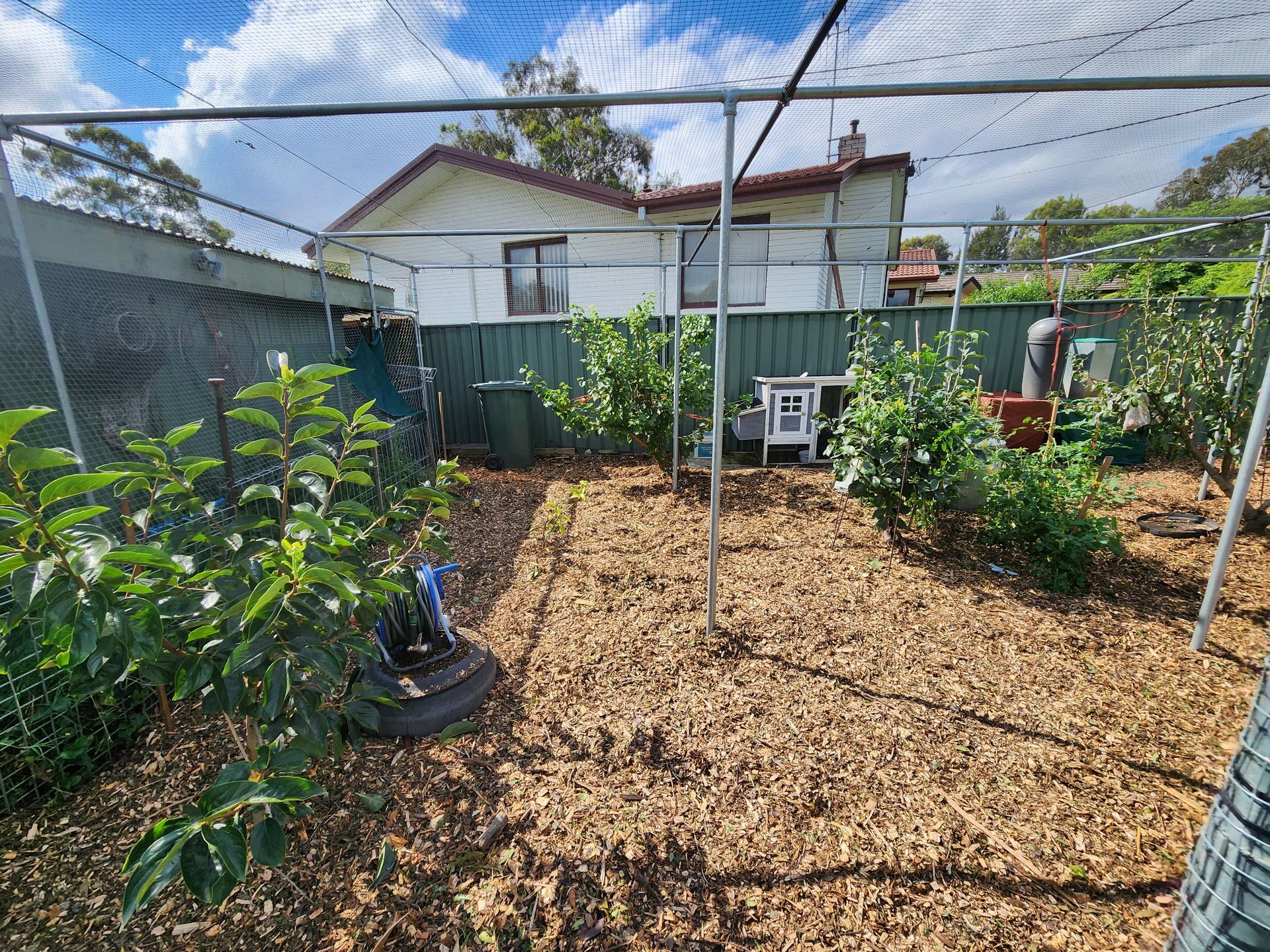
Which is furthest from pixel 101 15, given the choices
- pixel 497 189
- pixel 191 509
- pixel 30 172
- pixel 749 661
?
pixel 497 189

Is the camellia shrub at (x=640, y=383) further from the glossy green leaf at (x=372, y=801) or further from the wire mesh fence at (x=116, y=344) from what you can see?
the glossy green leaf at (x=372, y=801)

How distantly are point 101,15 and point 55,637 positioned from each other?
10.3 ft

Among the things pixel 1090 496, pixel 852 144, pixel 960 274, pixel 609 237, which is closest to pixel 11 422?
pixel 1090 496

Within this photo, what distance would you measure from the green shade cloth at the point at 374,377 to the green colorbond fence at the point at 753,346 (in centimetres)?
191

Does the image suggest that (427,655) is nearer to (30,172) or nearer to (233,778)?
(233,778)

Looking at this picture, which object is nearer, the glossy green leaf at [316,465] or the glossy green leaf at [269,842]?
Answer: the glossy green leaf at [269,842]

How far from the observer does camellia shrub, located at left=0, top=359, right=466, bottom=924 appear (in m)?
0.88

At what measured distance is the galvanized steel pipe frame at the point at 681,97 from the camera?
173cm

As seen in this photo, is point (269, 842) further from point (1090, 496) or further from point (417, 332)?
point (417, 332)

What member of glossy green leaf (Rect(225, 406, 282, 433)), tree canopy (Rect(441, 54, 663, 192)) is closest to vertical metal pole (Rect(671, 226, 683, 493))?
glossy green leaf (Rect(225, 406, 282, 433))

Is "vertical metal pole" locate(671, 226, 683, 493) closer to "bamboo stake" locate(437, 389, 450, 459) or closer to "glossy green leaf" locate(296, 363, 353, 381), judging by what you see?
"bamboo stake" locate(437, 389, 450, 459)

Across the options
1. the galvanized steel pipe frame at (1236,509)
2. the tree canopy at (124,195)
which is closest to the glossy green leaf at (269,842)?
the tree canopy at (124,195)

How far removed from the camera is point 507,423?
6.10 meters

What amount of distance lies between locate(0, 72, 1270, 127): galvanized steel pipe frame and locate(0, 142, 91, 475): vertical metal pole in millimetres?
246
